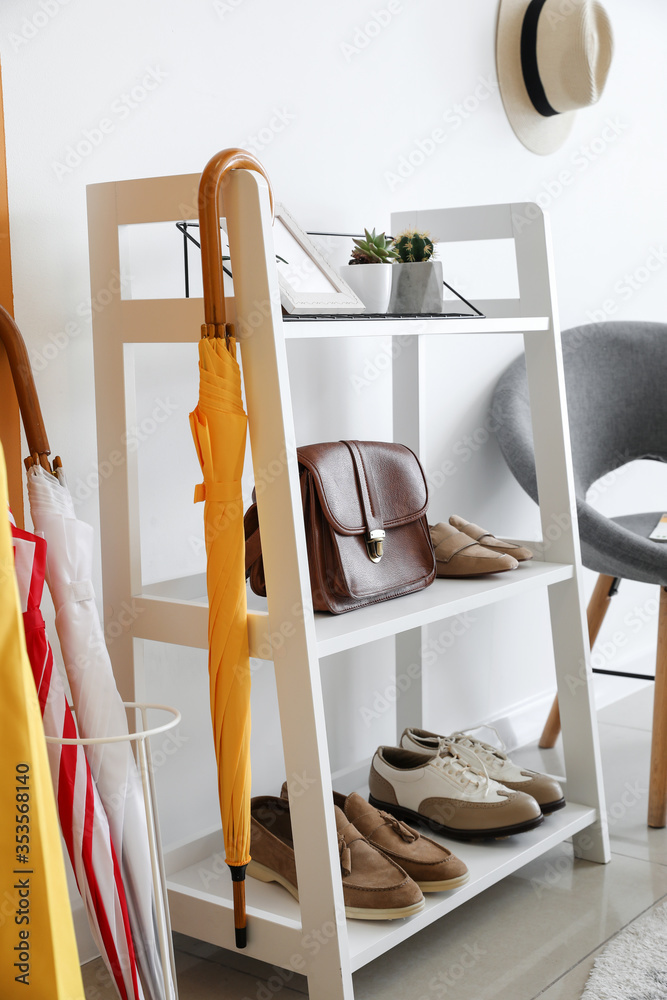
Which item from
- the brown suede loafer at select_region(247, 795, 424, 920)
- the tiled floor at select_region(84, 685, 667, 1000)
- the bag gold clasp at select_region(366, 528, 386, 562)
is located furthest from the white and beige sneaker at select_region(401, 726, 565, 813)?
the bag gold clasp at select_region(366, 528, 386, 562)

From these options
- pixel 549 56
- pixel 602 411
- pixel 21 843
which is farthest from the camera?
pixel 602 411

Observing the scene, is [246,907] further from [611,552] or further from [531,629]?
[531,629]

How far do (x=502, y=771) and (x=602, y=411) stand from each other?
858 millimetres

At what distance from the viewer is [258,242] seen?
1.05 meters

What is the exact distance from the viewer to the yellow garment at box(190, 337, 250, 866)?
1.07 m

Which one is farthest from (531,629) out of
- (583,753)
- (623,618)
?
(583,753)

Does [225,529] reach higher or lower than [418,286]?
lower

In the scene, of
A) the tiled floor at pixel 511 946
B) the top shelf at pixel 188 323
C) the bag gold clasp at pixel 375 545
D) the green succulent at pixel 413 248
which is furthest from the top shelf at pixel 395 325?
the tiled floor at pixel 511 946

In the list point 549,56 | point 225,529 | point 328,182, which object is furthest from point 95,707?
point 549,56

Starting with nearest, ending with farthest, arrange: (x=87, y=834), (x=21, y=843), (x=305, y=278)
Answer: (x=21, y=843), (x=87, y=834), (x=305, y=278)

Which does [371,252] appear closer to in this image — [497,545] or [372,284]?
[372,284]

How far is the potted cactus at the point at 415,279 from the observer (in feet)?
4.59

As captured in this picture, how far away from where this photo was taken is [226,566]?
42.5 inches

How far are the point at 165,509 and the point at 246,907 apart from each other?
524mm
